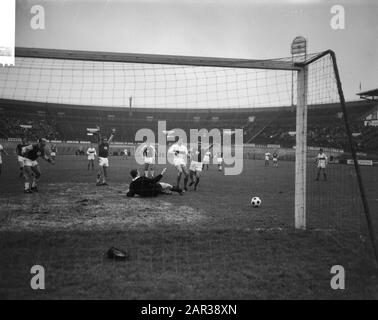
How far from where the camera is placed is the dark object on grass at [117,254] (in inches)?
207

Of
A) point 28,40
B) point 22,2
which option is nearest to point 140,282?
point 28,40

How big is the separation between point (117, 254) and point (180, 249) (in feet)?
3.60

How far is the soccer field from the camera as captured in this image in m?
4.35

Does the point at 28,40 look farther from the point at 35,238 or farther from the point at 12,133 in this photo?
the point at 12,133

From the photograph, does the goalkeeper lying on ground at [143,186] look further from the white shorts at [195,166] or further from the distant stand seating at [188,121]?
the distant stand seating at [188,121]

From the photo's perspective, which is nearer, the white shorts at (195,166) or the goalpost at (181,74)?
the goalpost at (181,74)

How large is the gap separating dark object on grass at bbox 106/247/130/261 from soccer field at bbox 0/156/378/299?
0.12m

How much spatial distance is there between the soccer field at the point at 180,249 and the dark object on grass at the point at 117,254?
0.38 ft

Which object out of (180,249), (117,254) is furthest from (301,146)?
(117,254)

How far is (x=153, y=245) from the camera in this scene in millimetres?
6035

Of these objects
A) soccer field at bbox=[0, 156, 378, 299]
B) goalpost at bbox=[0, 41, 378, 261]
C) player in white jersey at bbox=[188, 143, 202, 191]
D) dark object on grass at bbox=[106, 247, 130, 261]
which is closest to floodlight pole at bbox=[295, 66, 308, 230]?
goalpost at bbox=[0, 41, 378, 261]

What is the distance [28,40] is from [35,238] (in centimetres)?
379

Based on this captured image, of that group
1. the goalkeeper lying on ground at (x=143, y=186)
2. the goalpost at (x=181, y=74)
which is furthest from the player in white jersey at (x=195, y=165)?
the goalpost at (x=181, y=74)

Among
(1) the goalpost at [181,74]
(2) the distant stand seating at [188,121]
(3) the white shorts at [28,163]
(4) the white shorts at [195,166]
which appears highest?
(2) the distant stand seating at [188,121]
